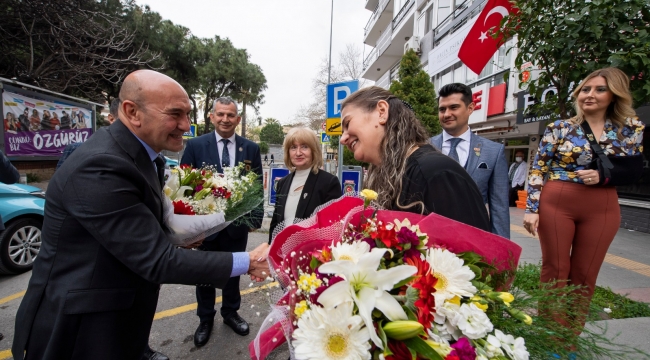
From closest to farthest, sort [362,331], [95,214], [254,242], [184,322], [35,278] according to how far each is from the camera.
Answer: [362,331], [95,214], [35,278], [184,322], [254,242]

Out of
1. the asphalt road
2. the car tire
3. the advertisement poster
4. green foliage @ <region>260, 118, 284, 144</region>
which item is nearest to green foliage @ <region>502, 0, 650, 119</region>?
the asphalt road

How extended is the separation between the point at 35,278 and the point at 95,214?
496 millimetres

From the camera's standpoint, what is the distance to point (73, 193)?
1.34 m

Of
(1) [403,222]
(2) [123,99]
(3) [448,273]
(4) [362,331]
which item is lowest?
(4) [362,331]

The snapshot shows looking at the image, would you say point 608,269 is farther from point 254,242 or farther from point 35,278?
point 35,278

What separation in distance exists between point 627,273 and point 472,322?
577cm

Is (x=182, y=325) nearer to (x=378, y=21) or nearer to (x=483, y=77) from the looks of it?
(x=483, y=77)

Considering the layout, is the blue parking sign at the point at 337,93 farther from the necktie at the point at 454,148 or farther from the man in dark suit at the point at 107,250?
the man in dark suit at the point at 107,250

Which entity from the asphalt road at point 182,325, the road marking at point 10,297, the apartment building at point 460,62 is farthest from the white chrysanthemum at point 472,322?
the apartment building at point 460,62

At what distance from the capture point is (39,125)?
36.0 feet

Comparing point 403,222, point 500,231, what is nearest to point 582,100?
point 500,231

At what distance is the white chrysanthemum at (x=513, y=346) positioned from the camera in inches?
34.7

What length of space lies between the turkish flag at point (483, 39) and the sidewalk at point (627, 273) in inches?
124

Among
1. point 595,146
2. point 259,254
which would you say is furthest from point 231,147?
point 595,146
